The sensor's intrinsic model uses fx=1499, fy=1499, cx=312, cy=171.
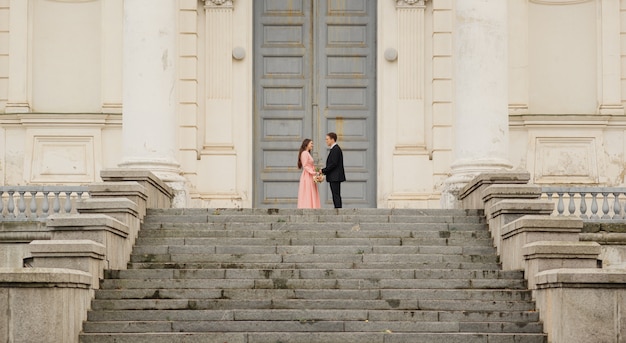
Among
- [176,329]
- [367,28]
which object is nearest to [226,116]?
[367,28]

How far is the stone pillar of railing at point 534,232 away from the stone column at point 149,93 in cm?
710

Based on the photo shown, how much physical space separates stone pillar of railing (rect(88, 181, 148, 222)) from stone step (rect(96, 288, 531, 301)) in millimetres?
3121

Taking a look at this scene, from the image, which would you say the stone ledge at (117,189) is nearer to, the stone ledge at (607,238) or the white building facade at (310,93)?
the white building facade at (310,93)

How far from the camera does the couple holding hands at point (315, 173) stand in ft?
87.6

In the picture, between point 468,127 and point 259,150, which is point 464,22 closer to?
point 468,127

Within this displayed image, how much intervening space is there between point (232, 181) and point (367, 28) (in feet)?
13.8

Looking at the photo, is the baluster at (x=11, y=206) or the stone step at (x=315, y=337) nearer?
the stone step at (x=315, y=337)

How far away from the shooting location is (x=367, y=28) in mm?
30359

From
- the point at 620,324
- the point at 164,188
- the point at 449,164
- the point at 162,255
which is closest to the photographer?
the point at 620,324

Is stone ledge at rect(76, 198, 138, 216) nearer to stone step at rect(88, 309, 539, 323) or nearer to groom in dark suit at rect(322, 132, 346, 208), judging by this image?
stone step at rect(88, 309, 539, 323)


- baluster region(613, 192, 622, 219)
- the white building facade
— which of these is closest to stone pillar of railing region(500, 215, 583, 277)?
baluster region(613, 192, 622, 219)

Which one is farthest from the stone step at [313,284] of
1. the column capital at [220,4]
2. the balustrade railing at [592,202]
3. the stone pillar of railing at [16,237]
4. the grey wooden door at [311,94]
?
the column capital at [220,4]

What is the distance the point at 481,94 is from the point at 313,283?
699cm

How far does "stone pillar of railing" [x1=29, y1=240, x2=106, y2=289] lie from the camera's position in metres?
20.4
